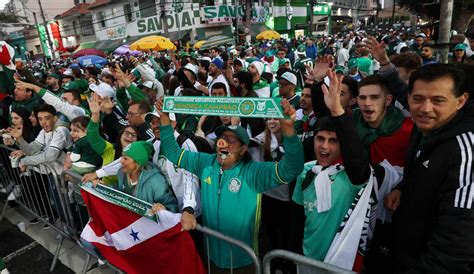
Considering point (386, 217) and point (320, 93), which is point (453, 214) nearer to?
point (386, 217)

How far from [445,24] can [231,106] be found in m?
6.09

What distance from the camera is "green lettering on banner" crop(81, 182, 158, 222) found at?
106 inches

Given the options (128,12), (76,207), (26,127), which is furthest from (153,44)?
(128,12)

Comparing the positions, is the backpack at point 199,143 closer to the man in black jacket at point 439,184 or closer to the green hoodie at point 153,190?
the green hoodie at point 153,190

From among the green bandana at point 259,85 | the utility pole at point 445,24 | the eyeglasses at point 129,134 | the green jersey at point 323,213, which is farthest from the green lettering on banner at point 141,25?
the green jersey at point 323,213

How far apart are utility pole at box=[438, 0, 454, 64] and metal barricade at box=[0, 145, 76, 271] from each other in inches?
275

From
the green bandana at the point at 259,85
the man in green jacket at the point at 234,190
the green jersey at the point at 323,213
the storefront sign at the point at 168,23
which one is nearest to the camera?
the green jersey at the point at 323,213

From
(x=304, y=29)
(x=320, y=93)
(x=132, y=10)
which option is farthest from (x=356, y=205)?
(x=304, y=29)

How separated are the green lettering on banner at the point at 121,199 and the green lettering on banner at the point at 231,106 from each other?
0.91m

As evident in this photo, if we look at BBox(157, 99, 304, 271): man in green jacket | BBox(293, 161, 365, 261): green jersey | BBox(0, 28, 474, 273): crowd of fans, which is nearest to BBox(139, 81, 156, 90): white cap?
BBox(0, 28, 474, 273): crowd of fans

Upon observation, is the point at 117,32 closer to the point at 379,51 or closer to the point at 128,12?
the point at 128,12

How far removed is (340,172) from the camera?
2.21m

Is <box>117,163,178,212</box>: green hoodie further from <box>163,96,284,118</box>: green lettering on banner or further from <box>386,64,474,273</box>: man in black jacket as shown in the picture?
<box>386,64,474,273</box>: man in black jacket

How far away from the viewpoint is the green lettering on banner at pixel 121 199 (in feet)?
8.83
